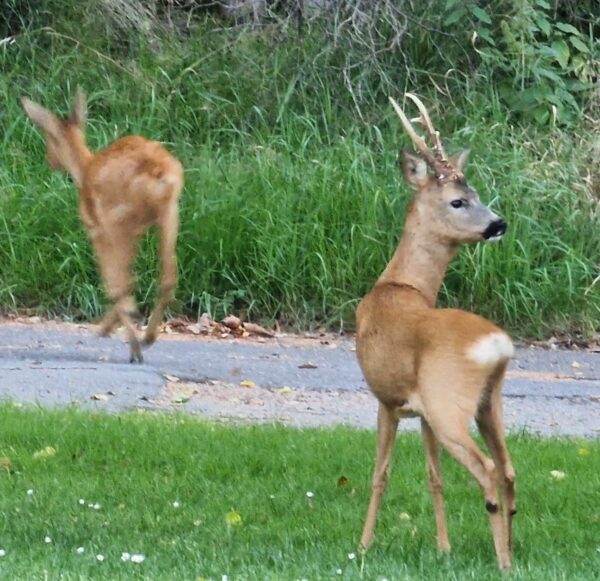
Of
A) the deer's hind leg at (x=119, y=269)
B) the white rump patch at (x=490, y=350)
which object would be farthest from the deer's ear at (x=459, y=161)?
the deer's hind leg at (x=119, y=269)

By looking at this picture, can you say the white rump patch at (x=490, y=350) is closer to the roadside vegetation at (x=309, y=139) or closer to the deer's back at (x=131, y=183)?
the deer's back at (x=131, y=183)

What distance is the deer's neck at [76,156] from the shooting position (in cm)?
952

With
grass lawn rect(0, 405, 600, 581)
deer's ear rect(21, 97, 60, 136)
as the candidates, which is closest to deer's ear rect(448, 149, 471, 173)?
grass lawn rect(0, 405, 600, 581)

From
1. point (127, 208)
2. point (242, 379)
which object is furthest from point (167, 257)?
point (242, 379)

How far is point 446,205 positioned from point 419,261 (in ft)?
0.83

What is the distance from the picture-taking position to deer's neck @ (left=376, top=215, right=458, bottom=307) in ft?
18.6

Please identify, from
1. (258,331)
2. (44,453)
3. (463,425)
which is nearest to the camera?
(463,425)

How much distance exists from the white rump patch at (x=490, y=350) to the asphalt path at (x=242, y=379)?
2860 mm

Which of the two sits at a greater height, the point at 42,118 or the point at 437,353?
the point at 437,353

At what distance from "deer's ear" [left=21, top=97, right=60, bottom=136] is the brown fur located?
4.45 metres

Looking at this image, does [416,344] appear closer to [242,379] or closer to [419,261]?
[419,261]

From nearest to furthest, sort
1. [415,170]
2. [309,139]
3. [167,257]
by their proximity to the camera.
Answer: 1. [415,170]
2. [167,257]
3. [309,139]

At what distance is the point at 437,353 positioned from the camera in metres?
5.04

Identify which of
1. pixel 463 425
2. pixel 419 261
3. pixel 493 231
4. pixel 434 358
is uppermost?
pixel 493 231
